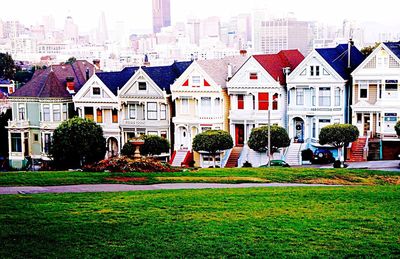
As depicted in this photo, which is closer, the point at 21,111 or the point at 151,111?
the point at 151,111

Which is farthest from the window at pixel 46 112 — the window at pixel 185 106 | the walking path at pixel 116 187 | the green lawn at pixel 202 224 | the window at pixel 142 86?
the green lawn at pixel 202 224

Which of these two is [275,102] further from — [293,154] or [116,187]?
[116,187]

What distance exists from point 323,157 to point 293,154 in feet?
7.13

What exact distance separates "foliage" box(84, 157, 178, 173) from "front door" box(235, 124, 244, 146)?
22437 mm

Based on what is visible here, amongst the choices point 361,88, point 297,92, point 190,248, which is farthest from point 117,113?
point 190,248

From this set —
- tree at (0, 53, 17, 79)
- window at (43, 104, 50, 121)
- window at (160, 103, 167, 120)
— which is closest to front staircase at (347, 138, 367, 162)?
window at (160, 103, 167, 120)

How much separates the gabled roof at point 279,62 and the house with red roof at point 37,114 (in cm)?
1709

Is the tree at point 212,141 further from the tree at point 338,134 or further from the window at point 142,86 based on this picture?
the window at point 142,86

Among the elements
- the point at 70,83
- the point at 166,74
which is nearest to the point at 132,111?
the point at 166,74

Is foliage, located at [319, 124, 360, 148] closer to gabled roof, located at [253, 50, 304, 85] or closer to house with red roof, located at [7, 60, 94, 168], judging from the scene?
gabled roof, located at [253, 50, 304, 85]

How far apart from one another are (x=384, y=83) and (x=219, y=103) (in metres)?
12.6

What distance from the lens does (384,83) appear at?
165 feet

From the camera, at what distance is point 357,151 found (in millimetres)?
50125

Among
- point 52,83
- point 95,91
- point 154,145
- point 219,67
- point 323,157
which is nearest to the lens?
point 323,157
